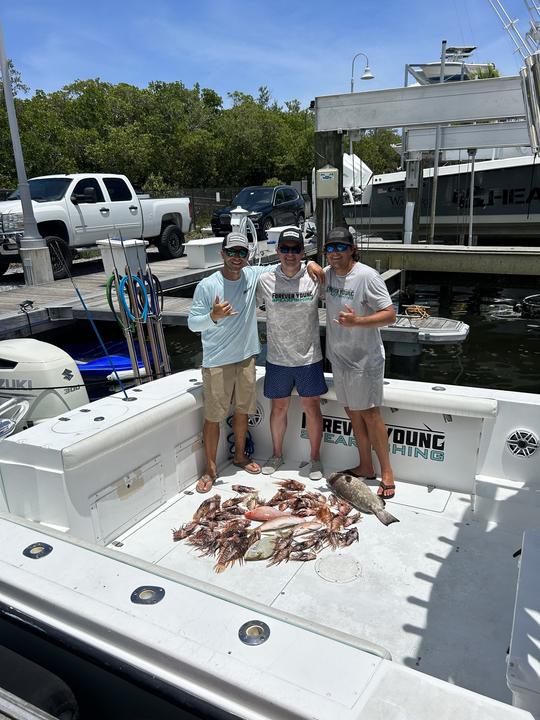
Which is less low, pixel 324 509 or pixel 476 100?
pixel 476 100

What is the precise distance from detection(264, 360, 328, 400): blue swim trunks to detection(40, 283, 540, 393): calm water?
16.8 feet

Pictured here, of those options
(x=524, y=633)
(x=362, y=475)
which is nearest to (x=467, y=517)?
(x=362, y=475)

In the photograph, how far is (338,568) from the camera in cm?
286

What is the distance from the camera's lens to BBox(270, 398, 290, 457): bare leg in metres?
3.73

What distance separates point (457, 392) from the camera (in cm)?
338

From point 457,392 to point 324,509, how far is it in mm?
1104

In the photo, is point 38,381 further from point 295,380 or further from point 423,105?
point 423,105

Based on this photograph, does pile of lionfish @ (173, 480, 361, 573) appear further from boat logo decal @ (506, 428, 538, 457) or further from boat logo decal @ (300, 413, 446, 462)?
boat logo decal @ (506, 428, 538, 457)

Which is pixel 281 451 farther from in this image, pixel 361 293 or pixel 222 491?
pixel 361 293

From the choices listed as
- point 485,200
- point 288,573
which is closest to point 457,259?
point 485,200

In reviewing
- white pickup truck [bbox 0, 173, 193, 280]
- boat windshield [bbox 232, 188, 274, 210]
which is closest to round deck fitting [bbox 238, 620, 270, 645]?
white pickup truck [bbox 0, 173, 193, 280]

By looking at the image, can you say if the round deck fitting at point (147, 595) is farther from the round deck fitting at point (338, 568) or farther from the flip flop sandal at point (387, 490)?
the flip flop sandal at point (387, 490)

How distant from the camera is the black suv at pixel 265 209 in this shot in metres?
15.2

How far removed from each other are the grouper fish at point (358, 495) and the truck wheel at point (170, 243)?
10497mm
